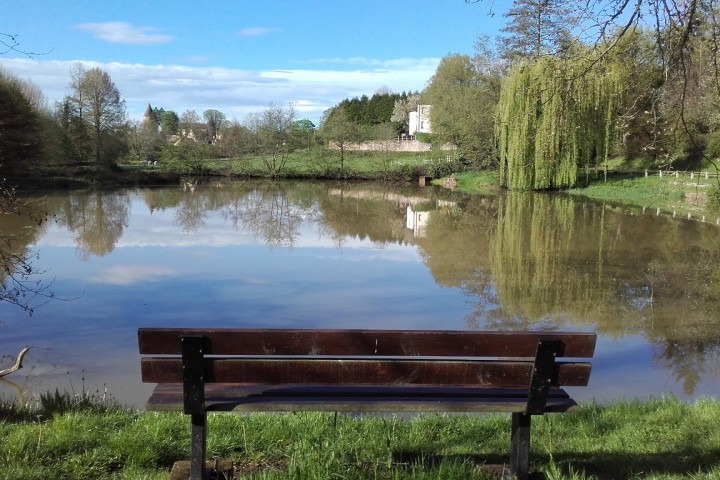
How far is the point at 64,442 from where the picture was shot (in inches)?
132

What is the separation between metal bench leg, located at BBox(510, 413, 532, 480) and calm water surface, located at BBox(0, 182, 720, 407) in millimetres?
2993

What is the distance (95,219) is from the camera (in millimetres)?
21641

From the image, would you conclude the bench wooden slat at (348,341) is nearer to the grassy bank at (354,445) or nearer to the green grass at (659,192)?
the grassy bank at (354,445)

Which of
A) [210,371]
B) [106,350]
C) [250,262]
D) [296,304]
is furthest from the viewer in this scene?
[250,262]

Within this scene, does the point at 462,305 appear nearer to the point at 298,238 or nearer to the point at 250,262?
the point at 250,262

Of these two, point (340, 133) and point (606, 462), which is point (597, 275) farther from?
point (340, 133)

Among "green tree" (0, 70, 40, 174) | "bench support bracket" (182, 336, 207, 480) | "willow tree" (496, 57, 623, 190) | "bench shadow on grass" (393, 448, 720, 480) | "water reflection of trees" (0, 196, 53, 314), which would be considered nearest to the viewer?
"bench support bracket" (182, 336, 207, 480)

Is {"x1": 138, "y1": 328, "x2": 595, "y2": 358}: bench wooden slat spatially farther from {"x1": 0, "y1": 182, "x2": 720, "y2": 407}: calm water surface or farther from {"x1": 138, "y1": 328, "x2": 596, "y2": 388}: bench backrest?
{"x1": 0, "y1": 182, "x2": 720, "y2": 407}: calm water surface

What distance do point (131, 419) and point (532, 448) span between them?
2.48 m

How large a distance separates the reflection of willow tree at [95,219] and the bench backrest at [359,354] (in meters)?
11.0

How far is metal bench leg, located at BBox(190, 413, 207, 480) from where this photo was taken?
9.33ft

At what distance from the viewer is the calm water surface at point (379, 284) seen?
22.7ft

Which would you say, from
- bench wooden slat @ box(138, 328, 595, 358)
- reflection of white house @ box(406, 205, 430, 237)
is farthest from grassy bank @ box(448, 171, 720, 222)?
bench wooden slat @ box(138, 328, 595, 358)

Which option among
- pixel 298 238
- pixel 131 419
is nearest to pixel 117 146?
pixel 298 238
